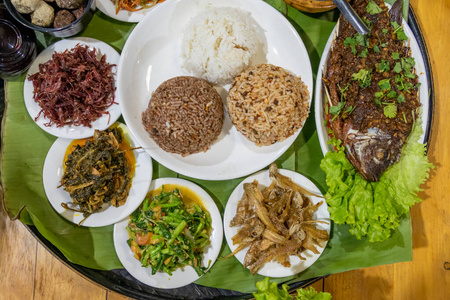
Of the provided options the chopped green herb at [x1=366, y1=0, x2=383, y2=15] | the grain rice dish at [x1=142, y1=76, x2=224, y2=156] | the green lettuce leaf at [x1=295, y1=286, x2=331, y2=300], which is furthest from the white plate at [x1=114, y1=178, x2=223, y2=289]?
the chopped green herb at [x1=366, y1=0, x2=383, y2=15]

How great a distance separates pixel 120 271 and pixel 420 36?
375 cm

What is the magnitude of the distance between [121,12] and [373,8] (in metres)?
2.27

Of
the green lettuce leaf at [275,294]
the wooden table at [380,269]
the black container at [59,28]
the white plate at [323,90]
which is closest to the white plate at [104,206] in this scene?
the wooden table at [380,269]

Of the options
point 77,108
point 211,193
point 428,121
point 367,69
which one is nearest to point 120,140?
point 77,108

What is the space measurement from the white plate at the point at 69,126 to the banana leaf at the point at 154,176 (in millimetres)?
144

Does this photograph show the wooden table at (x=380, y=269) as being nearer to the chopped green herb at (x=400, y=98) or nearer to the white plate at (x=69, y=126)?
the chopped green herb at (x=400, y=98)

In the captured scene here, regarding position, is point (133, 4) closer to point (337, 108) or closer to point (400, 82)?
point (337, 108)

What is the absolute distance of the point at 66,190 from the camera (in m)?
3.29

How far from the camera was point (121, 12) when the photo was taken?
11.0 feet

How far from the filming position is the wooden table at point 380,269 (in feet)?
12.1

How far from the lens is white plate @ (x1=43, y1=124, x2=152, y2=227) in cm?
335

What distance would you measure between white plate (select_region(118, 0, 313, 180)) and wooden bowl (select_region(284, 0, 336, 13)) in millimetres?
243

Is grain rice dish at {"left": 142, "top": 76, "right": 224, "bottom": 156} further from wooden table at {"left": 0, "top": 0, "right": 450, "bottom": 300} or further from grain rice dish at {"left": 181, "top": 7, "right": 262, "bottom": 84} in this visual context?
wooden table at {"left": 0, "top": 0, "right": 450, "bottom": 300}

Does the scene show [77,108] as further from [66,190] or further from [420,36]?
[420,36]
